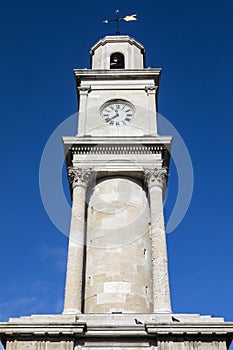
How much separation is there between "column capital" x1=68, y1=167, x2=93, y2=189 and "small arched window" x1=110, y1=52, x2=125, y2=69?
13.2m

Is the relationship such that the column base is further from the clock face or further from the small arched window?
the small arched window

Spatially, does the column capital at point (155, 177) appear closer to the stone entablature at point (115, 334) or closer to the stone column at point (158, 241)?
the stone column at point (158, 241)

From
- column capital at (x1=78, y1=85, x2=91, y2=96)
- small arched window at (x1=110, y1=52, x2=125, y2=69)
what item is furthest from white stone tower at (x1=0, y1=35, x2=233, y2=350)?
small arched window at (x1=110, y1=52, x2=125, y2=69)

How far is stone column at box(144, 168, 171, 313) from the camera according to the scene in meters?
28.2

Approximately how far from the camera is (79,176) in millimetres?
33312

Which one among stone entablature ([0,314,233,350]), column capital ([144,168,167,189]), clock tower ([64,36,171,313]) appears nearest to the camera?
stone entablature ([0,314,233,350])

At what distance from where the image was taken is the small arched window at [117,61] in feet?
143

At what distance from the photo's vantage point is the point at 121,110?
1491 inches

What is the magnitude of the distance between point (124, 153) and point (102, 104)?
5092mm

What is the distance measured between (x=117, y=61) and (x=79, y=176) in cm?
1440

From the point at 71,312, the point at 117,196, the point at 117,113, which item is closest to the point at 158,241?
the point at 117,196

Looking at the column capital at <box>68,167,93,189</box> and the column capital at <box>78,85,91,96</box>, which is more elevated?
the column capital at <box>78,85,91,96</box>

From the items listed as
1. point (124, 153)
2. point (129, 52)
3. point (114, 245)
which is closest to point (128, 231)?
point (114, 245)

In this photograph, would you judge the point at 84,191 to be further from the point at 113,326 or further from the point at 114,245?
the point at 113,326
